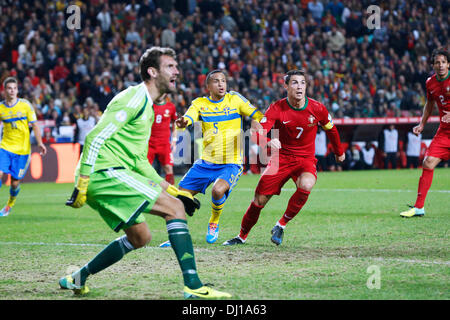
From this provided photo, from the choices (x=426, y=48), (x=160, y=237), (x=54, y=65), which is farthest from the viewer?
(x=426, y=48)

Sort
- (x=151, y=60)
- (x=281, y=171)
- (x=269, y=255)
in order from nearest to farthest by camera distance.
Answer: (x=151, y=60)
(x=269, y=255)
(x=281, y=171)

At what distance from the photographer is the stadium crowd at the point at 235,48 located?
23.4 meters

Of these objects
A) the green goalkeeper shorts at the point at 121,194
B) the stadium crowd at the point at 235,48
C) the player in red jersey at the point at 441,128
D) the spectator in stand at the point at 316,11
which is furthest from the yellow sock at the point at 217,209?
the spectator in stand at the point at 316,11

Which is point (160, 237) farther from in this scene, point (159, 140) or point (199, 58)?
point (199, 58)

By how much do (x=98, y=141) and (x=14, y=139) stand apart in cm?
832

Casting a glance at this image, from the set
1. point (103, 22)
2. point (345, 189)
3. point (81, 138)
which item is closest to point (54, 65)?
point (103, 22)

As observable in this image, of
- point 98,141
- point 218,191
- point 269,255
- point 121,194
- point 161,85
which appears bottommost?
point 269,255

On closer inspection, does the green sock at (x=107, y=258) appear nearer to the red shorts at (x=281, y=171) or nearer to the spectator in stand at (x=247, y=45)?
the red shorts at (x=281, y=171)

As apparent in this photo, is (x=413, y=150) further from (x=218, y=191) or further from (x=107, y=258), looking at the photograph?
(x=107, y=258)

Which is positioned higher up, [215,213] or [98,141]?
[98,141]

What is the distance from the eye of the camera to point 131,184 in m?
5.34

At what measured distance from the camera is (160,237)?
30.6 ft

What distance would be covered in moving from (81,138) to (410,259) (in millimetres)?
14697

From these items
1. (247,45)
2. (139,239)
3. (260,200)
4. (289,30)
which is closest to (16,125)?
(260,200)
